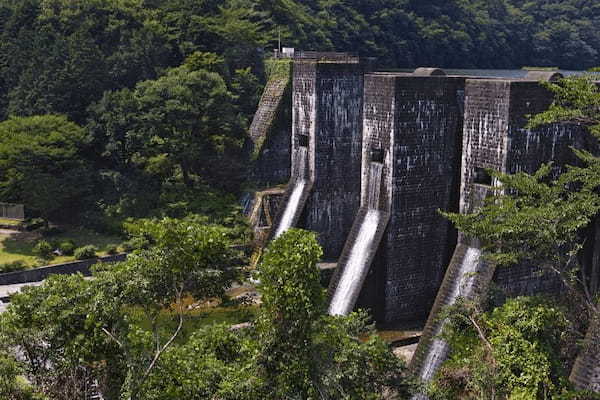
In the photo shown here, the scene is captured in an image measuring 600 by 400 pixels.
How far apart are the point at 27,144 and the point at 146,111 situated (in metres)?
5.06

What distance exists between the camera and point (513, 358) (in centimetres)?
1301

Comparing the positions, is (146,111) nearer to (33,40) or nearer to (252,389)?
(33,40)

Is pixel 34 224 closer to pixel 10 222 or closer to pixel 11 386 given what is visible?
pixel 10 222

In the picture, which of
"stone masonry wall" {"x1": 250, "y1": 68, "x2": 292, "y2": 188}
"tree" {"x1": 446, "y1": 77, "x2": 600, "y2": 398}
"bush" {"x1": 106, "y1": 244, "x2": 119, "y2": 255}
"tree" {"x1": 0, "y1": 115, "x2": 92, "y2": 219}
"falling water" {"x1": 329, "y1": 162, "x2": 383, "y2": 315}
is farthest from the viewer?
"stone masonry wall" {"x1": 250, "y1": 68, "x2": 292, "y2": 188}

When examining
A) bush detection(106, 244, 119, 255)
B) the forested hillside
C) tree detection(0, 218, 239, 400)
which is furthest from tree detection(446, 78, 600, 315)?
the forested hillside

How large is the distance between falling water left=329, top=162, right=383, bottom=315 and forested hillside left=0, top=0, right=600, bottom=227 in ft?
33.0

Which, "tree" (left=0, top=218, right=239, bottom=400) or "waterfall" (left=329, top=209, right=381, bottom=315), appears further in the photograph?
"waterfall" (left=329, top=209, right=381, bottom=315)

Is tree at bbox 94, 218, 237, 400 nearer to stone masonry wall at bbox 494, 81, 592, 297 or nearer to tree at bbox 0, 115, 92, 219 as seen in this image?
stone masonry wall at bbox 494, 81, 592, 297

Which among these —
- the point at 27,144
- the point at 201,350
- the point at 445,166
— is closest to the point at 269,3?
the point at 27,144

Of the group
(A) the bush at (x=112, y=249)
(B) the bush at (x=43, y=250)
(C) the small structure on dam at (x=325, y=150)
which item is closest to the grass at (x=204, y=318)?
(C) the small structure on dam at (x=325, y=150)

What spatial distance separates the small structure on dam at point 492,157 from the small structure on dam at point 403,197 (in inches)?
69.9

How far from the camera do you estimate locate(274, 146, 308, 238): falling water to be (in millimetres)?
25047

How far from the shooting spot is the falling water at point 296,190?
82.2 feet

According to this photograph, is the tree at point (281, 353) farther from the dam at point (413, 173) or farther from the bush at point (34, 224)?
the bush at point (34, 224)
